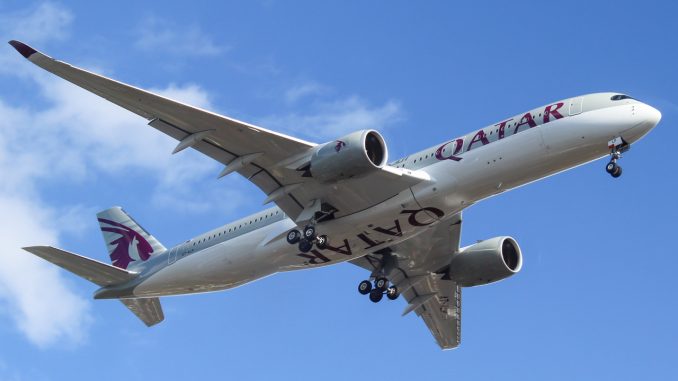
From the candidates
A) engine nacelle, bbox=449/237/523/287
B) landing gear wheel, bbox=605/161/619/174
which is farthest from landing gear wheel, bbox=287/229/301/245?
landing gear wheel, bbox=605/161/619/174

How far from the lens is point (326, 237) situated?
38.2 meters

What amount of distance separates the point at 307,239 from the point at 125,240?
11882 millimetres

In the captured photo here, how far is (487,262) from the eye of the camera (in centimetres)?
4294

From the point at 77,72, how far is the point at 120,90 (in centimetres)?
148

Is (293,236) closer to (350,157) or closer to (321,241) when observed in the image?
(321,241)

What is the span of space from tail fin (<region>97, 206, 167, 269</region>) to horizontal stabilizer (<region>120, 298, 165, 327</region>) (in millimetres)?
1589

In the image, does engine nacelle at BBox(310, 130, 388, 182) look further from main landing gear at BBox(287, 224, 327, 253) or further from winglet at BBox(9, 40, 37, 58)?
winglet at BBox(9, 40, 37, 58)

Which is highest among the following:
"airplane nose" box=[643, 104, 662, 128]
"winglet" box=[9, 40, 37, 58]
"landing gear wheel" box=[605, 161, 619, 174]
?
"winglet" box=[9, 40, 37, 58]

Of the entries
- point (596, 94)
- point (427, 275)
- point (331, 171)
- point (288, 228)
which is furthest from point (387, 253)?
point (596, 94)

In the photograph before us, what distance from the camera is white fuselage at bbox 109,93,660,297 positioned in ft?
115

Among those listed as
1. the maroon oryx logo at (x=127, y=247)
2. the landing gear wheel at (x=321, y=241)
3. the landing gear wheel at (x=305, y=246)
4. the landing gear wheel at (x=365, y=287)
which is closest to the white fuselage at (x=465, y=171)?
the landing gear wheel at (x=321, y=241)

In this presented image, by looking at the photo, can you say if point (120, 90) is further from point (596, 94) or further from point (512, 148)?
point (596, 94)

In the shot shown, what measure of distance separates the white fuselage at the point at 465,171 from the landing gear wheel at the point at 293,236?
87 centimetres

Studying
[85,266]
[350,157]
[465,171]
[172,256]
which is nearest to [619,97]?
[465,171]
